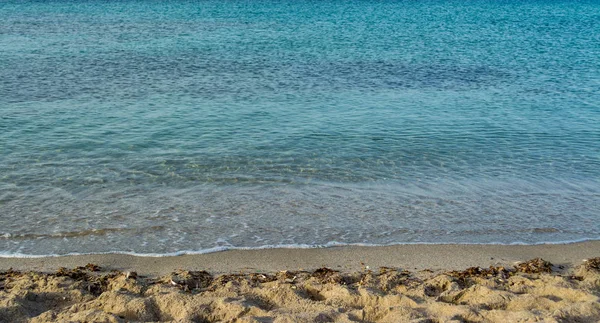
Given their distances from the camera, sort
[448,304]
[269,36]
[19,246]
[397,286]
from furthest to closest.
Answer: [269,36]
[19,246]
[397,286]
[448,304]

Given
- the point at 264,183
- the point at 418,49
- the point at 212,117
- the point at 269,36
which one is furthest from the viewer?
the point at 269,36

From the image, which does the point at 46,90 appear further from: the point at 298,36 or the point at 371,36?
the point at 371,36

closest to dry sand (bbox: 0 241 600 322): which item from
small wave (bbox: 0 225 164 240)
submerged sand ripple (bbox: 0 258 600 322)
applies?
submerged sand ripple (bbox: 0 258 600 322)

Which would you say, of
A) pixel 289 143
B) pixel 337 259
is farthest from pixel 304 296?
pixel 289 143

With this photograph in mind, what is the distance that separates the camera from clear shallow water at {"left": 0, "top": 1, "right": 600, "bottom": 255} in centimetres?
796

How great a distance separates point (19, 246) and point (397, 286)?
4216 mm

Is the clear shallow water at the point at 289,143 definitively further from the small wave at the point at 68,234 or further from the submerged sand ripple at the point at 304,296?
the submerged sand ripple at the point at 304,296

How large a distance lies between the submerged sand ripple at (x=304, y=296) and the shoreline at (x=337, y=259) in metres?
0.30

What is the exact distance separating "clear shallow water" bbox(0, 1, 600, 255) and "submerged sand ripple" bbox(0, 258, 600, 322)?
1.17m

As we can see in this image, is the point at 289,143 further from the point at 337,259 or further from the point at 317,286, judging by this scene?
the point at 317,286

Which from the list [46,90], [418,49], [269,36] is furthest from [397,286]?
[269,36]

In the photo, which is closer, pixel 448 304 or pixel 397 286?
pixel 448 304

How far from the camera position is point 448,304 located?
18.1 feet

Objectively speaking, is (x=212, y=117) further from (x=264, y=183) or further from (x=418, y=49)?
(x=418, y=49)
